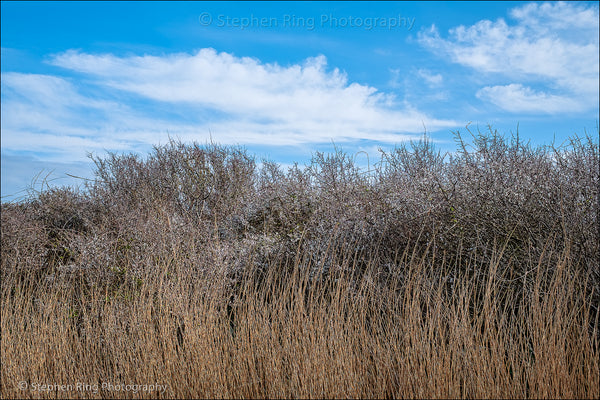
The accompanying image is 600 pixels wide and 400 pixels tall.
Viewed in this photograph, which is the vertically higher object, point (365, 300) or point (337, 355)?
point (365, 300)

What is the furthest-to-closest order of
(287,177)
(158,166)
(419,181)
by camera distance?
1. (158,166)
2. (287,177)
3. (419,181)

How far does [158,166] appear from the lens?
29.7 ft

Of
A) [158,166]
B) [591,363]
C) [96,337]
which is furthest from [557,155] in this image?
[158,166]

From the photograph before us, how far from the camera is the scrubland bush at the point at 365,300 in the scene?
320 centimetres

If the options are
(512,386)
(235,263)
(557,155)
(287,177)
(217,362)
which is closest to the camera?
(512,386)

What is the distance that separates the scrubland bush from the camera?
3.20 metres

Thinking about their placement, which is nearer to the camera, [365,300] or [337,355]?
[337,355]

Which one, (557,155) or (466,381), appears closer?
(466,381)

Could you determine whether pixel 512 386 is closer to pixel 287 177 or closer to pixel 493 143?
pixel 493 143

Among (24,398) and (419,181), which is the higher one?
(419,181)

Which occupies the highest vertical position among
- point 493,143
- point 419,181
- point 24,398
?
point 493,143

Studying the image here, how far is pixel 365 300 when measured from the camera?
12.4 ft

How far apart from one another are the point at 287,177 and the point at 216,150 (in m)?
2.35

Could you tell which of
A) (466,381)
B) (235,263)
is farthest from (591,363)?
(235,263)
